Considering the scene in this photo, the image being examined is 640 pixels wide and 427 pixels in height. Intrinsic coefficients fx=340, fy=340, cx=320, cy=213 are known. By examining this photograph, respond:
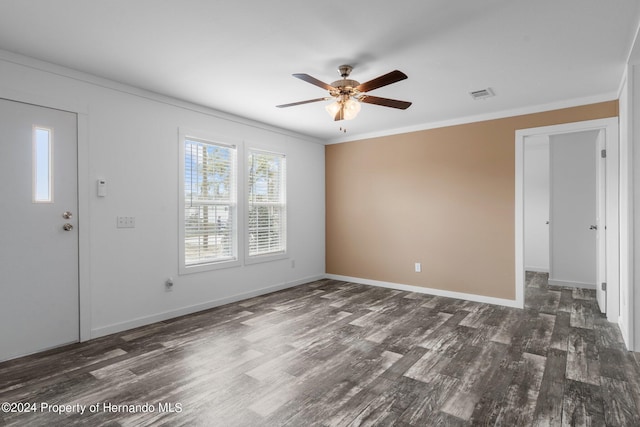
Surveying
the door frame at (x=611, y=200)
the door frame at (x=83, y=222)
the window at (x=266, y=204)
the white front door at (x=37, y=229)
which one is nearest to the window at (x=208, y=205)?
the window at (x=266, y=204)

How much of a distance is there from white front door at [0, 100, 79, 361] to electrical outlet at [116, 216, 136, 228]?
380 mm

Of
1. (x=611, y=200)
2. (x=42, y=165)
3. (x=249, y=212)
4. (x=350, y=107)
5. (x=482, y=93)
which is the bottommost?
(x=249, y=212)

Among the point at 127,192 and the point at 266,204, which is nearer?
the point at 127,192

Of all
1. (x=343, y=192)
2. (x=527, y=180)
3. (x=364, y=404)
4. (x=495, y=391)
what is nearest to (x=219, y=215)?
(x=343, y=192)

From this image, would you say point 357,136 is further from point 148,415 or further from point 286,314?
point 148,415

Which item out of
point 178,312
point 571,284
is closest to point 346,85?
point 178,312

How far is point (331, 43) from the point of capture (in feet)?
8.59

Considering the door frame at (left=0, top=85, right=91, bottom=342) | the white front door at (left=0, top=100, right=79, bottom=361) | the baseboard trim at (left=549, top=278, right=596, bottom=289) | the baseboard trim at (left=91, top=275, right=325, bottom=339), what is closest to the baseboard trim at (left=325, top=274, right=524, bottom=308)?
the baseboard trim at (left=91, top=275, right=325, bottom=339)

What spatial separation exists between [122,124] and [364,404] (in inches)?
135

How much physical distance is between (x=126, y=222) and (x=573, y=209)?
636cm

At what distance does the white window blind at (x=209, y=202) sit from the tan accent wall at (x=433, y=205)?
210 cm

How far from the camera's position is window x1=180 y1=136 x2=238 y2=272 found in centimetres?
413

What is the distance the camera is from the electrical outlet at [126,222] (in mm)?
3486

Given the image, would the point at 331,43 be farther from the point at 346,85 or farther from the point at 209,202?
the point at 209,202
